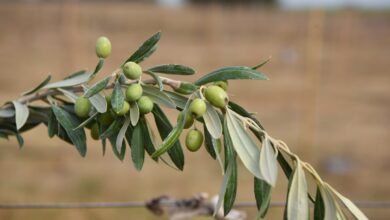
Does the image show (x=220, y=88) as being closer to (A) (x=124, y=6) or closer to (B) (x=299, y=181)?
(B) (x=299, y=181)

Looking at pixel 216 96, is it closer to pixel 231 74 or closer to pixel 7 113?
pixel 231 74

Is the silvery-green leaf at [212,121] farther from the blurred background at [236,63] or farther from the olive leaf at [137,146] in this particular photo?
the blurred background at [236,63]

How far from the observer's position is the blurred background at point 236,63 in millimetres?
3719

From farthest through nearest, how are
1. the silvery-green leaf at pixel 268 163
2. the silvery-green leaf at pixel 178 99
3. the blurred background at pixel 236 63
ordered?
1. the blurred background at pixel 236 63
2. the silvery-green leaf at pixel 178 99
3. the silvery-green leaf at pixel 268 163

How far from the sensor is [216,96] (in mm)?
442

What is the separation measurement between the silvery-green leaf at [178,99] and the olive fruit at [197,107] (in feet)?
0.18

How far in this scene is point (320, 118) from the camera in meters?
4.37

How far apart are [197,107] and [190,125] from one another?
0.15 feet

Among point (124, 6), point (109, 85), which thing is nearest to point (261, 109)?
point (124, 6)

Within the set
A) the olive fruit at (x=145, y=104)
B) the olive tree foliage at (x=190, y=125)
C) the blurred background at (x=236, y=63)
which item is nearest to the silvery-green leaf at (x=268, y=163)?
the olive tree foliage at (x=190, y=125)

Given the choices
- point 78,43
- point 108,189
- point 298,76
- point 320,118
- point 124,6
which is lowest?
point 108,189

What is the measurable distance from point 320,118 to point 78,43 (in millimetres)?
1869

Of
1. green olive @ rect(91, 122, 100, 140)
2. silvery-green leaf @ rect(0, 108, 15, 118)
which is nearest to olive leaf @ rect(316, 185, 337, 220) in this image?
green olive @ rect(91, 122, 100, 140)

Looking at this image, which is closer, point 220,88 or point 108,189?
point 220,88
